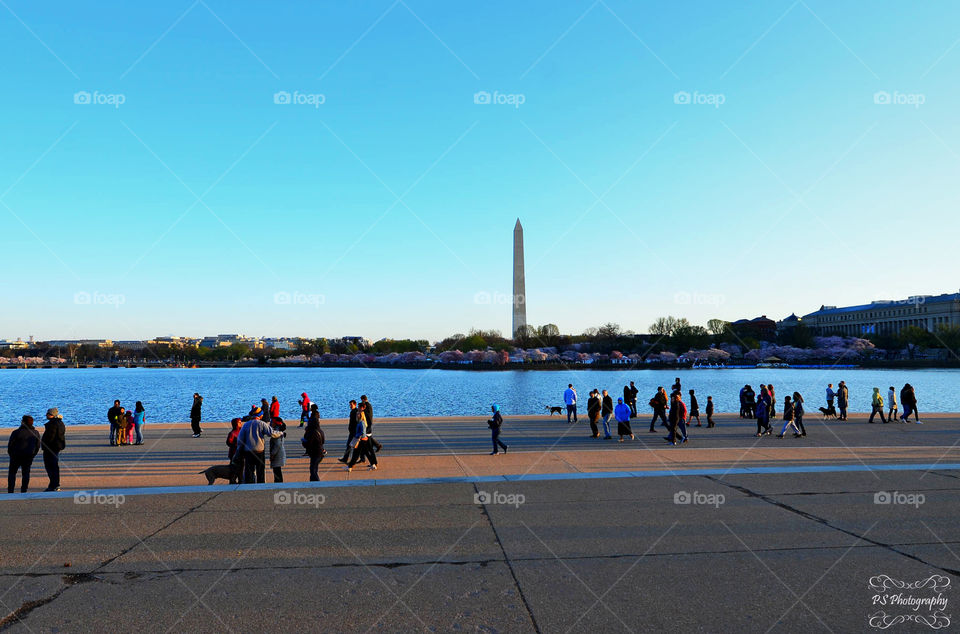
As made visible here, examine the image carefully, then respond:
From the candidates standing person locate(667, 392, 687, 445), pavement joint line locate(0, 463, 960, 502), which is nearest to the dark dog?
pavement joint line locate(0, 463, 960, 502)

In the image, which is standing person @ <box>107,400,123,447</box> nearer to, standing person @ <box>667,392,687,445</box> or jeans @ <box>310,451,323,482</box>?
jeans @ <box>310,451,323,482</box>

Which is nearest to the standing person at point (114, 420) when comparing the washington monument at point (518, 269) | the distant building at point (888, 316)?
the washington monument at point (518, 269)

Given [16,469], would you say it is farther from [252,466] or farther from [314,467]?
[314,467]

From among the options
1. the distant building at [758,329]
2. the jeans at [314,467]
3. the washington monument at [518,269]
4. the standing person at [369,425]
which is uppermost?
the washington monument at [518,269]

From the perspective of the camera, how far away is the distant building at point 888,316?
146m

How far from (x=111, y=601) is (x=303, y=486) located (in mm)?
4610

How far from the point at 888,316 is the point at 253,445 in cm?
18922

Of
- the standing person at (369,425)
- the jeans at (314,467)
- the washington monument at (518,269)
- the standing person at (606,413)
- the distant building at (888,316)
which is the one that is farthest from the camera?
the distant building at (888,316)

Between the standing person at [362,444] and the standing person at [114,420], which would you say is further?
the standing person at [114,420]

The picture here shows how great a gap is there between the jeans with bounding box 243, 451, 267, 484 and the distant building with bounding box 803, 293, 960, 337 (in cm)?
16289

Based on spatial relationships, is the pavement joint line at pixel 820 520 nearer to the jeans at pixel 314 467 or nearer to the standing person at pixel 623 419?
the jeans at pixel 314 467

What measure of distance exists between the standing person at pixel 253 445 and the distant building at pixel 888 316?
16291 centimetres

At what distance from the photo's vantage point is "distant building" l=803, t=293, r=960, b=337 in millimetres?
145625

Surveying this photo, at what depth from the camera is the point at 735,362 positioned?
518 feet
